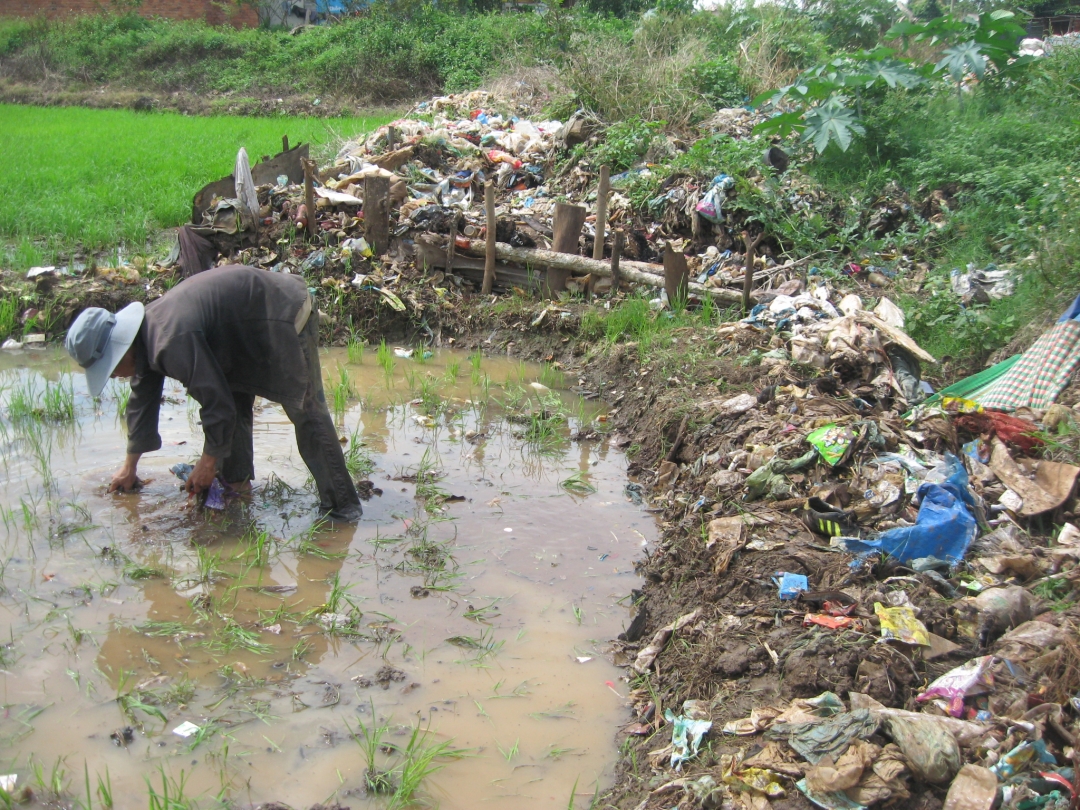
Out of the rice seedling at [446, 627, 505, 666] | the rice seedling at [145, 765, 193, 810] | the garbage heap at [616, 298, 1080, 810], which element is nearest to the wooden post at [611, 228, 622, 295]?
the garbage heap at [616, 298, 1080, 810]

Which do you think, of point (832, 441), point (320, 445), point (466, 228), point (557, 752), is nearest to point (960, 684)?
point (557, 752)

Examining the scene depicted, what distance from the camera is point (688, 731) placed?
271 cm

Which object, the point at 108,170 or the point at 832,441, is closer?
the point at 832,441

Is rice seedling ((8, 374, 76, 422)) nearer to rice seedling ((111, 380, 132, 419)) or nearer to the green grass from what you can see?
rice seedling ((111, 380, 132, 419))

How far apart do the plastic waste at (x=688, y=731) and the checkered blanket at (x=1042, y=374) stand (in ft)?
9.10

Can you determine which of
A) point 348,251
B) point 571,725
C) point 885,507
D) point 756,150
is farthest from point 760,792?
point 756,150

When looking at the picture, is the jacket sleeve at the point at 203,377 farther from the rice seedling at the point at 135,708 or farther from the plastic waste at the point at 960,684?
the plastic waste at the point at 960,684

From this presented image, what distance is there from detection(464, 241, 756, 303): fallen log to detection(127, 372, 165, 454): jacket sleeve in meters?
4.55

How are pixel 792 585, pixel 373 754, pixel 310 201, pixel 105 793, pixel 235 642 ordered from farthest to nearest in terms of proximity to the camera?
pixel 310 201 → pixel 235 642 → pixel 792 585 → pixel 373 754 → pixel 105 793

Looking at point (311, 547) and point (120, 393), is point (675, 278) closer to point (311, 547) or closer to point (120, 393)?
point (311, 547)

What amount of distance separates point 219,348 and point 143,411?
44 centimetres

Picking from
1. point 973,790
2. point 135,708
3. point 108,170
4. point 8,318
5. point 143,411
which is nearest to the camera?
point 973,790

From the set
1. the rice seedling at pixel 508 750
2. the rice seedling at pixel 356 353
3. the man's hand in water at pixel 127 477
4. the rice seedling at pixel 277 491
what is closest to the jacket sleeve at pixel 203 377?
the man's hand in water at pixel 127 477

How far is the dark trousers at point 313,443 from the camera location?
13.4ft
